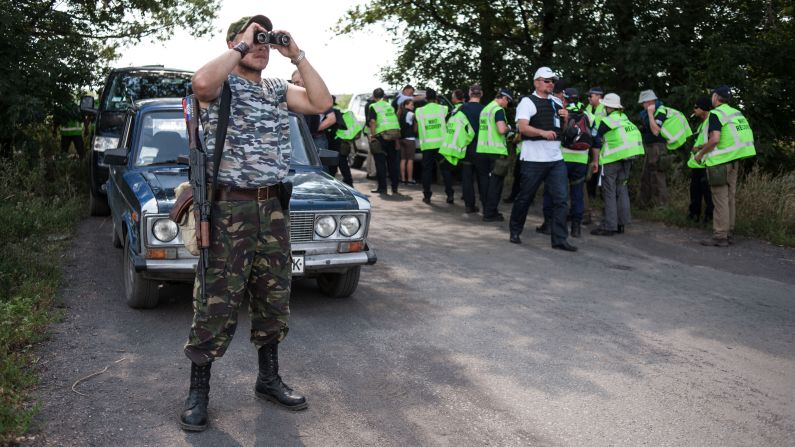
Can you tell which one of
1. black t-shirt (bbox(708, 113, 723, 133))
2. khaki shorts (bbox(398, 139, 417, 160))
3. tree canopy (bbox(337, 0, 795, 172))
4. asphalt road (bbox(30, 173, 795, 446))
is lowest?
asphalt road (bbox(30, 173, 795, 446))

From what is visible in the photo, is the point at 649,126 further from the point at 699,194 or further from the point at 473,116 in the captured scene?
the point at 473,116

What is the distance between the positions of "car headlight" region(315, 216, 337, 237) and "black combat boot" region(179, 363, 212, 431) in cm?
226

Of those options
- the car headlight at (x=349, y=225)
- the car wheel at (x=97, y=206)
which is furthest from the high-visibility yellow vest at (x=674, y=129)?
the car wheel at (x=97, y=206)

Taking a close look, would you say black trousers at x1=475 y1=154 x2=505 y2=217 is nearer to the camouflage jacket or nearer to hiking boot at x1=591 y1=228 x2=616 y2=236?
hiking boot at x1=591 y1=228 x2=616 y2=236

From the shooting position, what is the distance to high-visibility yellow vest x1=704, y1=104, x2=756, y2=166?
10477mm

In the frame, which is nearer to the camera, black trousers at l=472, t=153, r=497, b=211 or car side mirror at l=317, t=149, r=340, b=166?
car side mirror at l=317, t=149, r=340, b=166

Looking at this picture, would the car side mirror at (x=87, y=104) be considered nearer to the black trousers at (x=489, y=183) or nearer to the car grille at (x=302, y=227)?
the black trousers at (x=489, y=183)

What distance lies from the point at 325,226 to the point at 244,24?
8.22 ft

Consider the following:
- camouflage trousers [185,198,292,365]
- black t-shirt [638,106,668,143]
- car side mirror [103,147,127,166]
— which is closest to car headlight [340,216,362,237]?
car side mirror [103,147,127,166]

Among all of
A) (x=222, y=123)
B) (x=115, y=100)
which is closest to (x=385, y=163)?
(x=115, y=100)

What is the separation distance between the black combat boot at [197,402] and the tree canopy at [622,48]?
11.1 metres

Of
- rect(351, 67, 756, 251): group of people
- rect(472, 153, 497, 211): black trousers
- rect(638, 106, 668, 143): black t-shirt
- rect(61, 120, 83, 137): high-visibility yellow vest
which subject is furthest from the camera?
rect(61, 120, 83, 137): high-visibility yellow vest

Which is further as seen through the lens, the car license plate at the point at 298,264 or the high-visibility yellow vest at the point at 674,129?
the high-visibility yellow vest at the point at 674,129

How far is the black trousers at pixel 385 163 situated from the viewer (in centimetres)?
1524
